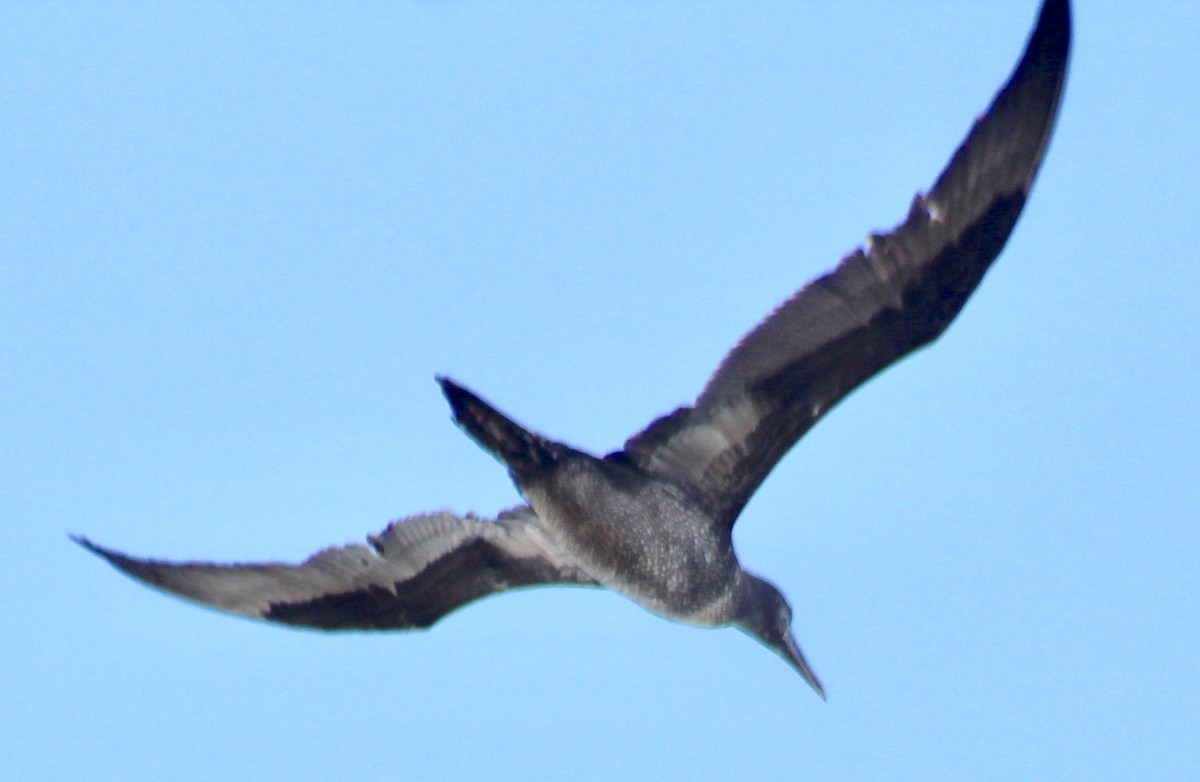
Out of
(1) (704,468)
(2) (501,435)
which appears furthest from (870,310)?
(2) (501,435)

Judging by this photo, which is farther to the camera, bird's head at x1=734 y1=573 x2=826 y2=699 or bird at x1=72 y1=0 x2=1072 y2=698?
bird's head at x1=734 y1=573 x2=826 y2=699

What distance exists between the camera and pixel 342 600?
425 inches

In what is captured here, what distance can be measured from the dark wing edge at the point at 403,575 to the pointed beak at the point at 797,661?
4.17 ft

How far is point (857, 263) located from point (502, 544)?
2.76m

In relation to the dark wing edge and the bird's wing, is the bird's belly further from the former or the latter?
the dark wing edge

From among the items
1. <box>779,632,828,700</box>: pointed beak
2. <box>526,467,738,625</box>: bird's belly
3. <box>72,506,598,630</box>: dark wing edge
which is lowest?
<box>779,632,828,700</box>: pointed beak

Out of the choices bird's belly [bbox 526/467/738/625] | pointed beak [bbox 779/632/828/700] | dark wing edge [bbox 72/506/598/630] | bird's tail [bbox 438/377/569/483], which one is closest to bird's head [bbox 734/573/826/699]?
pointed beak [bbox 779/632/828/700]

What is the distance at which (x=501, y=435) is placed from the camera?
998 cm

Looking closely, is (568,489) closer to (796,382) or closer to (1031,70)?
(796,382)

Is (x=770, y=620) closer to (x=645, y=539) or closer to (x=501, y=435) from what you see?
(x=645, y=539)

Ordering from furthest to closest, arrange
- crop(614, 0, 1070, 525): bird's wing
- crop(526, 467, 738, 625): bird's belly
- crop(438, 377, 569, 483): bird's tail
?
1. crop(526, 467, 738, 625): bird's belly
2. crop(438, 377, 569, 483): bird's tail
3. crop(614, 0, 1070, 525): bird's wing

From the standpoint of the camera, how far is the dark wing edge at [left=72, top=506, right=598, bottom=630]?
10656mm

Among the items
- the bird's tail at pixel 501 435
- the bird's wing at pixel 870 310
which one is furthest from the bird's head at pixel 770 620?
the bird's tail at pixel 501 435

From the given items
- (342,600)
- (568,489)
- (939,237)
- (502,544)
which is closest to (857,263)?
(939,237)
